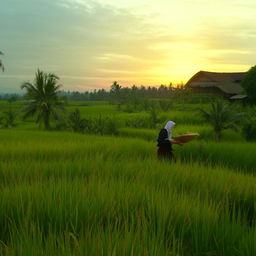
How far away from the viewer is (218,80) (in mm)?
48188

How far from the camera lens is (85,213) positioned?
2.98 meters

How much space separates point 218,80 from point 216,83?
218 cm

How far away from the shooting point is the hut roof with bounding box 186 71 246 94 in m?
45.5

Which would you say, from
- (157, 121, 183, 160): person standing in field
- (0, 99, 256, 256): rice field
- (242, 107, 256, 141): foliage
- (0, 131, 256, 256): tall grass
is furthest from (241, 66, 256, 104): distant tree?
(0, 131, 256, 256): tall grass

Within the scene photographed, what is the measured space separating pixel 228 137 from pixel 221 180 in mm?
18745

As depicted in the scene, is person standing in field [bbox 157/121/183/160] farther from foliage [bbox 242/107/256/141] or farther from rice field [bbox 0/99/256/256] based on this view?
foliage [bbox 242/107/256/141]

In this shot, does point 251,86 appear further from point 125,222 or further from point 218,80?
point 125,222

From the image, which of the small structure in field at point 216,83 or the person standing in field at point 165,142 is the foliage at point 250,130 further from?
the small structure in field at point 216,83

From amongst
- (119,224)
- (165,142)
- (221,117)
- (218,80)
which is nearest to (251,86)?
(221,117)

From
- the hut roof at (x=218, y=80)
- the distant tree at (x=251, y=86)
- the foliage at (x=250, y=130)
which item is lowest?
the foliage at (x=250, y=130)

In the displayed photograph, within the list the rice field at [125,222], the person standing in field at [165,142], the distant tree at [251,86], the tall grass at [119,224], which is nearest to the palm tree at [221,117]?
the distant tree at [251,86]

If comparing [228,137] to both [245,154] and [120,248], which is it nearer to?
[245,154]

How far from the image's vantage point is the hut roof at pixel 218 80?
4550 cm

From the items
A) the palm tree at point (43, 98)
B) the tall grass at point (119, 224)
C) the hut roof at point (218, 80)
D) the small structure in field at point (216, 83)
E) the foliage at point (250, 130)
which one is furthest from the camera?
the hut roof at point (218, 80)
